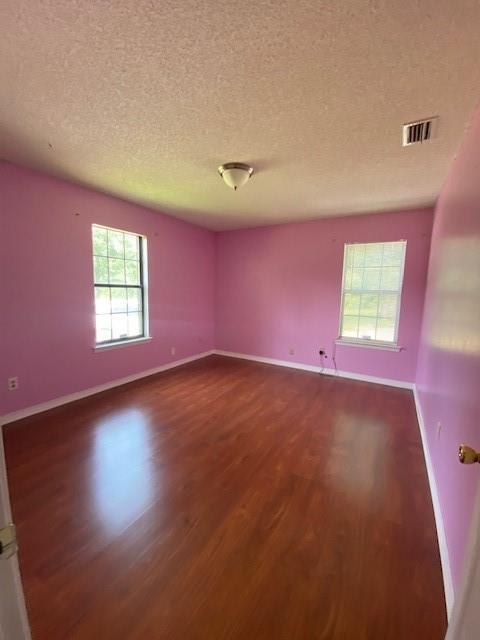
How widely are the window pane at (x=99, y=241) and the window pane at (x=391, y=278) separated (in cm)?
390

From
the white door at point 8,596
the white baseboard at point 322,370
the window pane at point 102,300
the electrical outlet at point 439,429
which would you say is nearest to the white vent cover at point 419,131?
the electrical outlet at point 439,429

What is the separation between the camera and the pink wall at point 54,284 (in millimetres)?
2650

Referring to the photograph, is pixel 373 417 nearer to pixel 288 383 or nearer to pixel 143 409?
pixel 288 383

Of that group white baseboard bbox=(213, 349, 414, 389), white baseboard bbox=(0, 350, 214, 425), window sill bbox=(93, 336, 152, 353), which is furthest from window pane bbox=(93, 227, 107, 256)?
A: white baseboard bbox=(213, 349, 414, 389)

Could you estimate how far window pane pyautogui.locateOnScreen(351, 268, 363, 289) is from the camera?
A: 4.22 m

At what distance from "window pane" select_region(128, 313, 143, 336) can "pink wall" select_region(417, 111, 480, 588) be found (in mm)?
3679

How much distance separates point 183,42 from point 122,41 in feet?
0.93

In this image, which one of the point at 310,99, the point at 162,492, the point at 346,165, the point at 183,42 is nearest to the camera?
the point at 183,42

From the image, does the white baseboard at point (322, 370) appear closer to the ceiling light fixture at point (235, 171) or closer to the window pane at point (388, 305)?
the window pane at point (388, 305)

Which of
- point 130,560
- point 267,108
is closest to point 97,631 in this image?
point 130,560

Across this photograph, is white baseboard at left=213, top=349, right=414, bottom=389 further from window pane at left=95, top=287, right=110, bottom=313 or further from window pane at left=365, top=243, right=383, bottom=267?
window pane at left=95, top=287, right=110, bottom=313

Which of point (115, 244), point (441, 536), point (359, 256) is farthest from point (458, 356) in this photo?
point (115, 244)

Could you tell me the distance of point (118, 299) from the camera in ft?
12.5

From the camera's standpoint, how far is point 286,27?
1.19m
